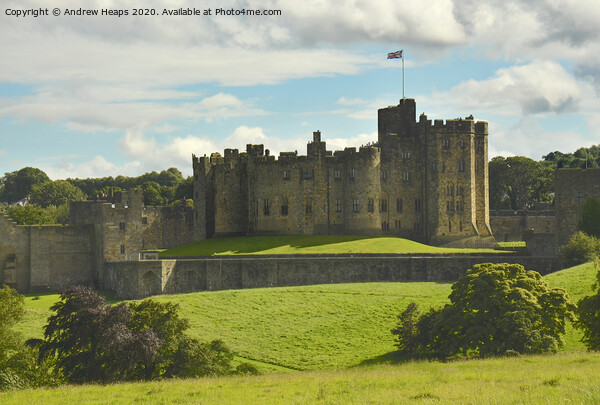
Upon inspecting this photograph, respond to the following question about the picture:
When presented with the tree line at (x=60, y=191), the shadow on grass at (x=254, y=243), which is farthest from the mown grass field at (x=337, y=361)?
the tree line at (x=60, y=191)

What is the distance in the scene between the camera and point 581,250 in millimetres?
60625

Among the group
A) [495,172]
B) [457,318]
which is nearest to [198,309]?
[457,318]

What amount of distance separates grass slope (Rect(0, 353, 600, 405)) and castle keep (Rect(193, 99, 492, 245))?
4445cm

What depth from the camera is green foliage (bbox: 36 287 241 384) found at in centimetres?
3500

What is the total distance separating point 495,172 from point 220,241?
52547 millimetres

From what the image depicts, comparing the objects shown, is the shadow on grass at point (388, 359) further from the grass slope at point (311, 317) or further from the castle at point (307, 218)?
the castle at point (307, 218)

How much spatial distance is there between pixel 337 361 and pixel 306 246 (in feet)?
91.3

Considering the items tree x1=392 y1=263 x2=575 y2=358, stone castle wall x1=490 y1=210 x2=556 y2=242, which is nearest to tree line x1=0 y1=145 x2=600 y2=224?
stone castle wall x1=490 y1=210 x2=556 y2=242

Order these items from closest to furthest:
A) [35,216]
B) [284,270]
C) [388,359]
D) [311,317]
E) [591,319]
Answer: [591,319]
[388,359]
[311,317]
[284,270]
[35,216]

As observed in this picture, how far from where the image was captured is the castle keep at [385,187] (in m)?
78.2

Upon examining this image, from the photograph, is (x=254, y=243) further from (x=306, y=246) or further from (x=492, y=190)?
(x=492, y=190)

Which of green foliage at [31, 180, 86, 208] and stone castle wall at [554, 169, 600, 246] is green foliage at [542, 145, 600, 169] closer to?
stone castle wall at [554, 169, 600, 246]

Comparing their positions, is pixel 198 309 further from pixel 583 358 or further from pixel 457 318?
pixel 583 358

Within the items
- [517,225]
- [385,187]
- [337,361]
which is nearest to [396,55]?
[385,187]
